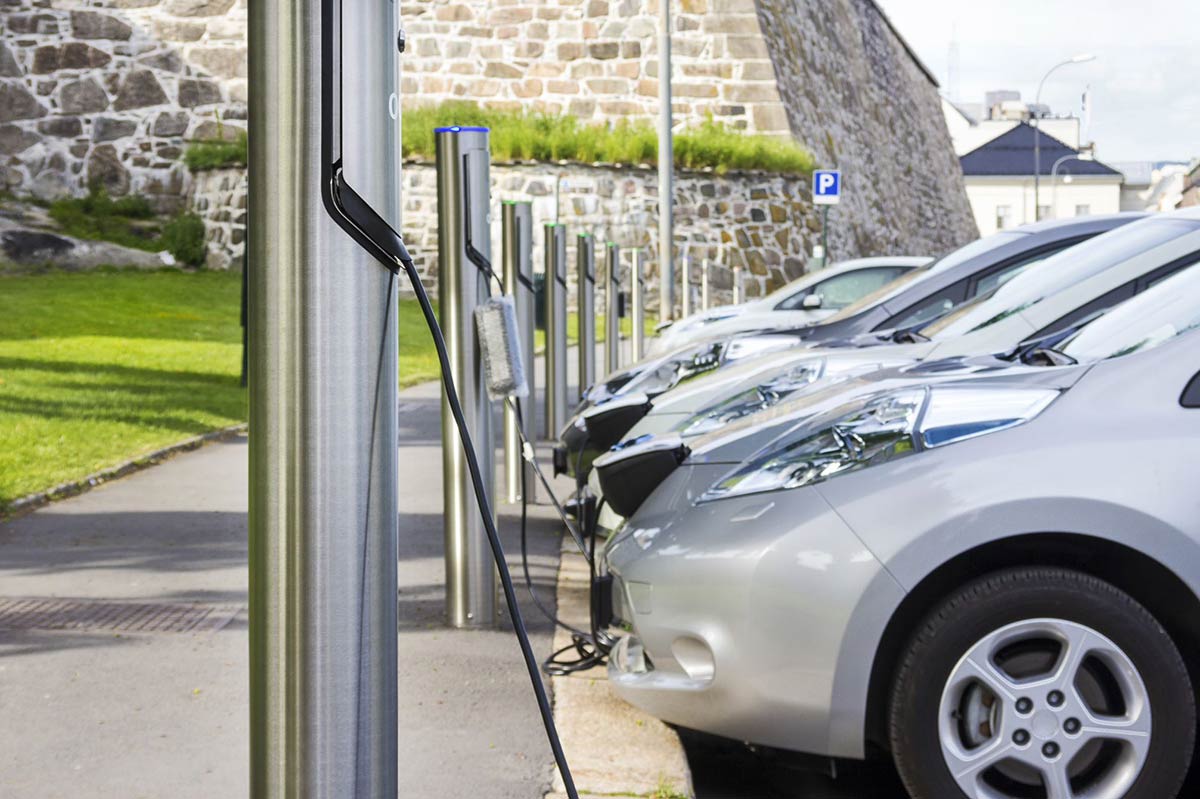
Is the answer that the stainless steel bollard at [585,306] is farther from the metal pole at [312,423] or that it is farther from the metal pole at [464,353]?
the metal pole at [312,423]

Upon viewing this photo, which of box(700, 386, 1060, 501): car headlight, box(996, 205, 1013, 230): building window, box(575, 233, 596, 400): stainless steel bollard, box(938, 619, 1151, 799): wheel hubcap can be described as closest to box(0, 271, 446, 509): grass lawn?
box(575, 233, 596, 400): stainless steel bollard

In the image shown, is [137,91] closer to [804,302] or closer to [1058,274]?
[804,302]

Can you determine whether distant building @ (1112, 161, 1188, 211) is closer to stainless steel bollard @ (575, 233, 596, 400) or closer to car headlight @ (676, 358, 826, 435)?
stainless steel bollard @ (575, 233, 596, 400)

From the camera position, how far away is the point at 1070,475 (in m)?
3.46

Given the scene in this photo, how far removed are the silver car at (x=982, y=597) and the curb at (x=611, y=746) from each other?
0.19 metres

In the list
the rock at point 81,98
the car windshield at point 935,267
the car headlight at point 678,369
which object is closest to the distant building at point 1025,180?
the rock at point 81,98

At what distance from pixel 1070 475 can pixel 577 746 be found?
145 centimetres

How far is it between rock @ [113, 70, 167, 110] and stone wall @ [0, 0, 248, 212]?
0.06ft

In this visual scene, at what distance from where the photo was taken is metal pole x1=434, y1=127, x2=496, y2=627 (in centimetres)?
530

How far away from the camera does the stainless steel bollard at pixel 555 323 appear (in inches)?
413

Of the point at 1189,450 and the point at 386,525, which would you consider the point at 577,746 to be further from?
the point at 386,525

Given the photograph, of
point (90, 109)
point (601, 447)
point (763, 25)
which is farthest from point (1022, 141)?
point (601, 447)

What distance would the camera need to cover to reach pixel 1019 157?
3597 inches

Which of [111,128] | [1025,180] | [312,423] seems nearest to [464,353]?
[312,423]
